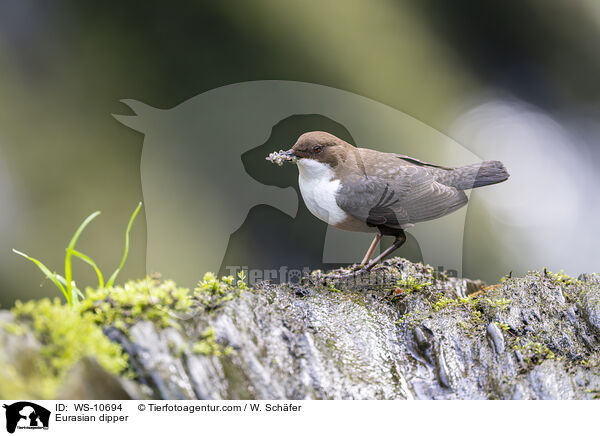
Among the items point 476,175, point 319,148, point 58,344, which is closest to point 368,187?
point 319,148

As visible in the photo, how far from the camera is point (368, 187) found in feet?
5.78

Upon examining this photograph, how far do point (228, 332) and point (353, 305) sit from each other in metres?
0.57

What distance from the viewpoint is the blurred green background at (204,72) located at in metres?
2.35

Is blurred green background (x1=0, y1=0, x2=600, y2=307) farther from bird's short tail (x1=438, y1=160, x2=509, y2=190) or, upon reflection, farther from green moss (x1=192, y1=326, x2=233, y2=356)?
green moss (x1=192, y1=326, x2=233, y2=356)

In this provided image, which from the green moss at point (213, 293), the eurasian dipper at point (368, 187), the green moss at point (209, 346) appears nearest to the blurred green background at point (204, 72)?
the eurasian dipper at point (368, 187)

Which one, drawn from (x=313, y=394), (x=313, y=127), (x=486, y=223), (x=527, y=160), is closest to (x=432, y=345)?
(x=313, y=394)

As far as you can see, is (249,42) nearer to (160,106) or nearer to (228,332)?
(160,106)

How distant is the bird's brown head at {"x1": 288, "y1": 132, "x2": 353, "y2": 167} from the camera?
1753 millimetres

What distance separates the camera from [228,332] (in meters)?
1.29

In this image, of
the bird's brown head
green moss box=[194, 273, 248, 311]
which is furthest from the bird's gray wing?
green moss box=[194, 273, 248, 311]

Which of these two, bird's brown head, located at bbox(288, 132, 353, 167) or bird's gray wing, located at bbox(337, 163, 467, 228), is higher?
bird's brown head, located at bbox(288, 132, 353, 167)
